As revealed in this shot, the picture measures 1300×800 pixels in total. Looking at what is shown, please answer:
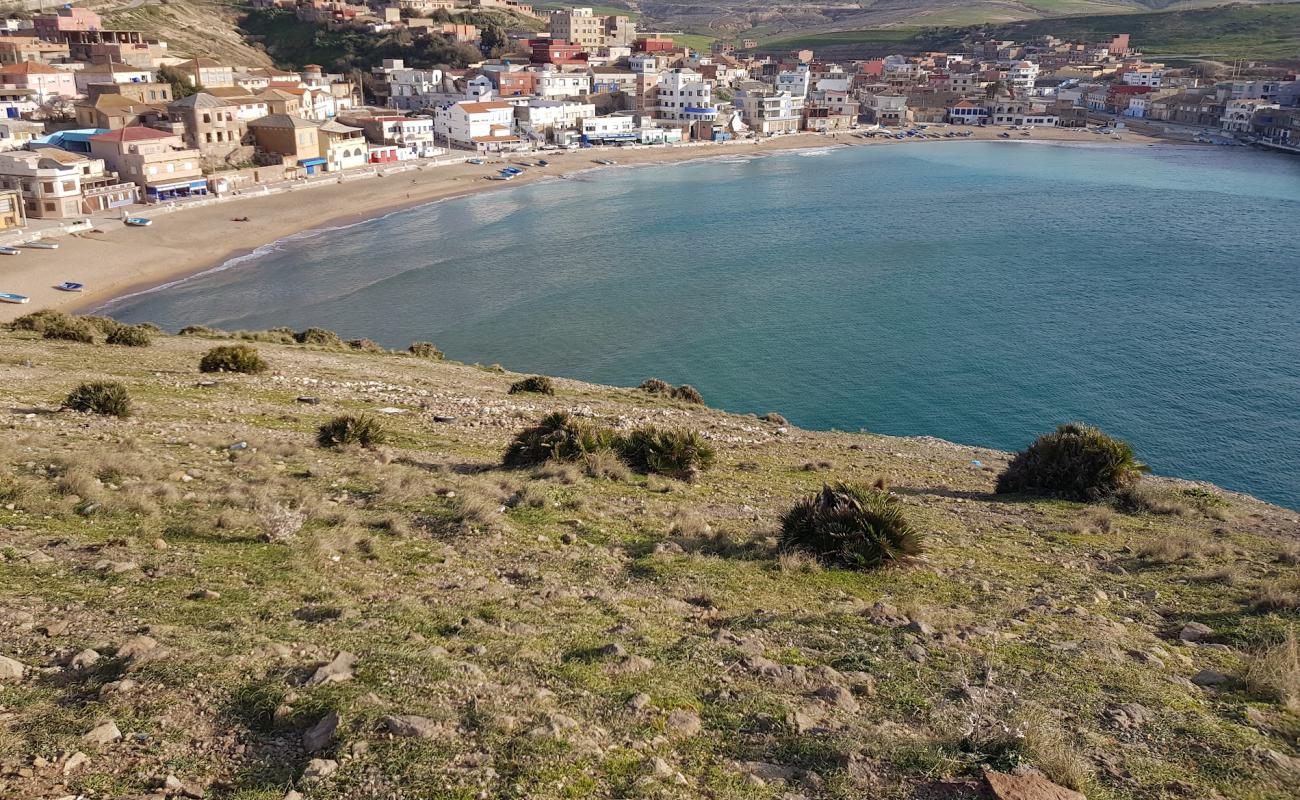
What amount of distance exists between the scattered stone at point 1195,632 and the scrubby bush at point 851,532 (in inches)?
107

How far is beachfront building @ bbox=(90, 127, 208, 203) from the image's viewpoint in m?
59.6

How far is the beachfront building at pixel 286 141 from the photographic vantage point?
72.7 metres

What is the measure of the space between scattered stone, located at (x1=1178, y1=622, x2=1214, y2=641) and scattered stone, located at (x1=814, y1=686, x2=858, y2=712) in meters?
3.90

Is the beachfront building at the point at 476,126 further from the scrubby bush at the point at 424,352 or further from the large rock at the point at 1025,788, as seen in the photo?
the large rock at the point at 1025,788

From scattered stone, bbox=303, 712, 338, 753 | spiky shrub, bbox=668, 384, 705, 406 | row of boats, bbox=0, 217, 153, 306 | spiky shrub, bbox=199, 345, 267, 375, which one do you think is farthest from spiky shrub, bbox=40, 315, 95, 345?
row of boats, bbox=0, 217, 153, 306

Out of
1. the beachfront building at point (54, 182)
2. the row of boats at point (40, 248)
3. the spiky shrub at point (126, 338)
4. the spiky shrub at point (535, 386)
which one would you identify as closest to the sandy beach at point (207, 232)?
the row of boats at point (40, 248)

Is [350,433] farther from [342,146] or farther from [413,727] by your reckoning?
[342,146]

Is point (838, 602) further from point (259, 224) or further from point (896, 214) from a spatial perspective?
point (896, 214)

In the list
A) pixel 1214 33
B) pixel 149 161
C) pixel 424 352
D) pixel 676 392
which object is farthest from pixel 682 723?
pixel 1214 33

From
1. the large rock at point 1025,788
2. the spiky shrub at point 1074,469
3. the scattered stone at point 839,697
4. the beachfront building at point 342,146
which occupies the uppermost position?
the beachfront building at point 342,146

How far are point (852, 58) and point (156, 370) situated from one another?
200271mm

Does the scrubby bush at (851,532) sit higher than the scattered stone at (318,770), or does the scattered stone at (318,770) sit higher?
the scattered stone at (318,770)

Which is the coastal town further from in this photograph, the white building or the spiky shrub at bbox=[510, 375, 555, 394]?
the spiky shrub at bbox=[510, 375, 555, 394]

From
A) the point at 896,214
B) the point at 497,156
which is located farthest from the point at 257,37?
the point at 896,214
